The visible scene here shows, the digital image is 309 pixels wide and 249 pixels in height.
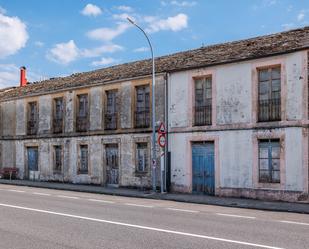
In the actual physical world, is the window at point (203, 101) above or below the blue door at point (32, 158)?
above

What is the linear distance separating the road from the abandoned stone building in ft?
13.5

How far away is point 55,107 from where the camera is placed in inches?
1188

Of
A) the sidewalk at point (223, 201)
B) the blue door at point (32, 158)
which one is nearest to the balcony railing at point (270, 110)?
the sidewalk at point (223, 201)

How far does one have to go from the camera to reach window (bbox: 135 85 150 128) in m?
24.5

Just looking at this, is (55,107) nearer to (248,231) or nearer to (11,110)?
(11,110)

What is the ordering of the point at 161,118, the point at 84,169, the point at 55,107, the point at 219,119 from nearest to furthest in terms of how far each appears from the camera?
the point at 219,119 < the point at 161,118 < the point at 84,169 < the point at 55,107

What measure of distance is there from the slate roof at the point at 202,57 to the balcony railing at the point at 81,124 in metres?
1.98

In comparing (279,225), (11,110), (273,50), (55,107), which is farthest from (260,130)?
(11,110)

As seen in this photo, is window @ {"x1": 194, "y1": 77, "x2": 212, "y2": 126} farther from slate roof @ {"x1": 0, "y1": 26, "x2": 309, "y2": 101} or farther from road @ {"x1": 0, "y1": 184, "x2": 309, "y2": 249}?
road @ {"x1": 0, "y1": 184, "x2": 309, "y2": 249}

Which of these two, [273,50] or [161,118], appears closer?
[273,50]

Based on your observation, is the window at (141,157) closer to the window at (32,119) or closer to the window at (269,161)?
the window at (269,161)

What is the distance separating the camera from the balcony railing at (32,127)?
3147 centimetres

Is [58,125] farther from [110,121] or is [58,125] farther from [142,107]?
[142,107]

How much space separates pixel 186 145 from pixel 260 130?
3.96 m
